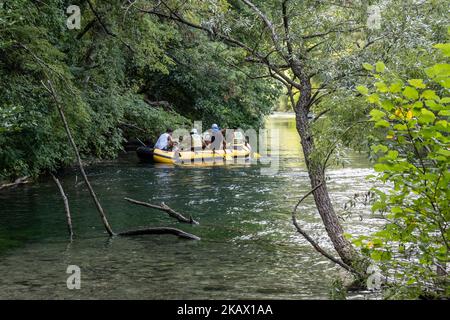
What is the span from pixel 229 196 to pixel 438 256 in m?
11.9

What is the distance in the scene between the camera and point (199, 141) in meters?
24.8

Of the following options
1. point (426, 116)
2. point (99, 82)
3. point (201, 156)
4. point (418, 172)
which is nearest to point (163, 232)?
point (418, 172)

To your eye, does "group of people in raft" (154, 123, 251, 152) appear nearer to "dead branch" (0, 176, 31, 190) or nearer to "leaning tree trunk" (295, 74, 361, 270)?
"dead branch" (0, 176, 31, 190)

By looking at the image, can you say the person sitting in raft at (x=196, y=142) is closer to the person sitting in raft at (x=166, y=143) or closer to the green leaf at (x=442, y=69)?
the person sitting in raft at (x=166, y=143)

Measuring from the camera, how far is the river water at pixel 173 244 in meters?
8.23

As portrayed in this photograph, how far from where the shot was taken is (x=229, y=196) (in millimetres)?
16359

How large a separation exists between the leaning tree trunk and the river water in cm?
58

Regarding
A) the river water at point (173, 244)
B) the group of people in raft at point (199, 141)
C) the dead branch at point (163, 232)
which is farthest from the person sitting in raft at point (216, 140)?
the dead branch at point (163, 232)

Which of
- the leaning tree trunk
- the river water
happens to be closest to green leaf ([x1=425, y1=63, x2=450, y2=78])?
the leaning tree trunk

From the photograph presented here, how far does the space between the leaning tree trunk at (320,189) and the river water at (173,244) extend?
585 mm

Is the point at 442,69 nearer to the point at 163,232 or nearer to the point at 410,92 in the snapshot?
the point at 410,92

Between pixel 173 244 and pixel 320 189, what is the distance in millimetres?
3345

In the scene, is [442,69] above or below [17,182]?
above
